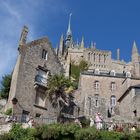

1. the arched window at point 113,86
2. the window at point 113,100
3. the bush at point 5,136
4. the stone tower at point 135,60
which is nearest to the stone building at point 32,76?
the bush at point 5,136

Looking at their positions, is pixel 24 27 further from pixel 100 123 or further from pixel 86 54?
pixel 86 54

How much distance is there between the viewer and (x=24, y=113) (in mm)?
34281

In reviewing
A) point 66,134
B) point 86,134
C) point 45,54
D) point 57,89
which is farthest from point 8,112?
point 86,134

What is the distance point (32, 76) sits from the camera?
37.5 metres

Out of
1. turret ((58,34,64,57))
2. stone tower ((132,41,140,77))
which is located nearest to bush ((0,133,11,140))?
stone tower ((132,41,140,77))

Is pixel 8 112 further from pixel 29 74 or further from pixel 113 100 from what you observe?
pixel 113 100

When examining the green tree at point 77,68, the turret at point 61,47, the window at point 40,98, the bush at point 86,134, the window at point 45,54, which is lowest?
the bush at point 86,134

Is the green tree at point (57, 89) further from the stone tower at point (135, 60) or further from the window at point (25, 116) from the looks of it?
the stone tower at point (135, 60)

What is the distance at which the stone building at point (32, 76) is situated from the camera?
35000 millimetres

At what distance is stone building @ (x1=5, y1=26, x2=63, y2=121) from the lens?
35.0 meters

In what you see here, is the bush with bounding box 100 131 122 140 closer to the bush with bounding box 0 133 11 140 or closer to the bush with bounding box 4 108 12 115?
the bush with bounding box 0 133 11 140

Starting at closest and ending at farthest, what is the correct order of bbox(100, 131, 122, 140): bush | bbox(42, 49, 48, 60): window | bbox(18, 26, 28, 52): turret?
bbox(100, 131, 122, 140): bush < bbox(18, 26, 28, 52): turret < bbox(42, 49, 48, 60): window

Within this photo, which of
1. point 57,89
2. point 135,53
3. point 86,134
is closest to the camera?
point 86,134

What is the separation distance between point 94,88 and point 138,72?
1507 inches
